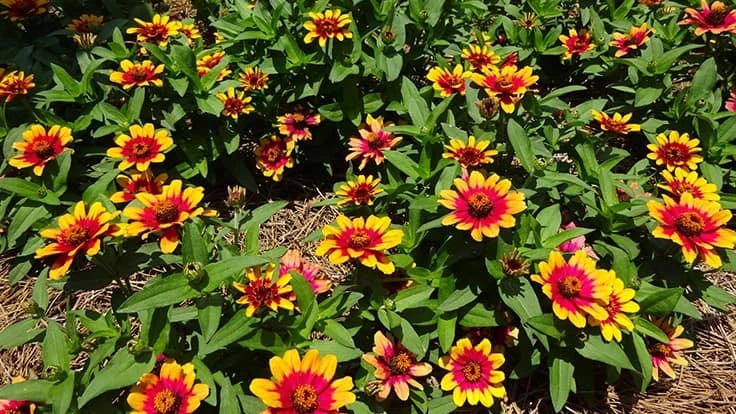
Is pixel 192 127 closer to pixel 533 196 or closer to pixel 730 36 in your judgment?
pixel 533 196

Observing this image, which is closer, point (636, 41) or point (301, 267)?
point (301, 267)

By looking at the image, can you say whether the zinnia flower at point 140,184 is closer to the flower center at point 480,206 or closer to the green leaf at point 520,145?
the flower center at point 480,206

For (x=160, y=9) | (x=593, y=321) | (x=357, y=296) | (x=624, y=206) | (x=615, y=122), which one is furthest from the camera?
(x=160, y=9)

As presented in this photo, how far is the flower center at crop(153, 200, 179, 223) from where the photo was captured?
4.75ft

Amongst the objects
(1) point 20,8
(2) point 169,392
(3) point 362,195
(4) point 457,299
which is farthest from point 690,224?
(1) point 20,8

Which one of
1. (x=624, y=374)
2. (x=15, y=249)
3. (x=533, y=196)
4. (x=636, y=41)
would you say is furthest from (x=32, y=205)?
(x=636, y=41)

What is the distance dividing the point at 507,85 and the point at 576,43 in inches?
43.5

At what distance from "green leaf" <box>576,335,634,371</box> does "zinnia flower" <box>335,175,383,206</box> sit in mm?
862

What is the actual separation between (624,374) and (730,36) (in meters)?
1.69

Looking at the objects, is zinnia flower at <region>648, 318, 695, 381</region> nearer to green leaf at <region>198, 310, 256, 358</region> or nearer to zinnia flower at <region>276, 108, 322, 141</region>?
green leaf at <region>198, 310, 256, 358</region>

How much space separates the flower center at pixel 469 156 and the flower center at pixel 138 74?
129 cm

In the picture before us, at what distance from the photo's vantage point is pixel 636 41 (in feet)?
8.25

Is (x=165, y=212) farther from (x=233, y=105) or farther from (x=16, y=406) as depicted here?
(x=233, y=105)

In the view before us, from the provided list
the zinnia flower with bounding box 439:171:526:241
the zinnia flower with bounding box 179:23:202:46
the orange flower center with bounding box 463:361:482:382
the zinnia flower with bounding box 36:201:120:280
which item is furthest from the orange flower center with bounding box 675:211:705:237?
the zinnia flower with bounding box 179:23:202:46
